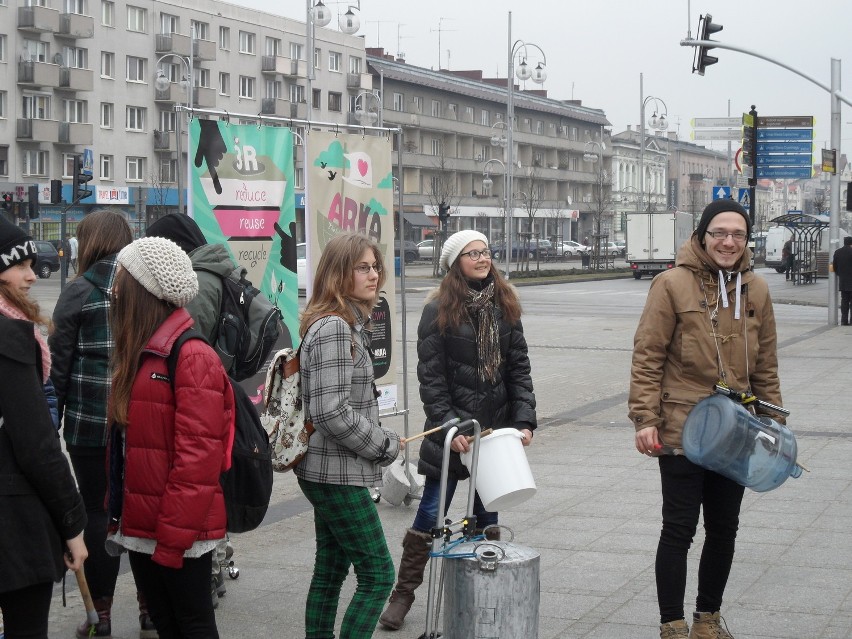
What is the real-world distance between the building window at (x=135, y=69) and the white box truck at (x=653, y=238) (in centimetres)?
3007

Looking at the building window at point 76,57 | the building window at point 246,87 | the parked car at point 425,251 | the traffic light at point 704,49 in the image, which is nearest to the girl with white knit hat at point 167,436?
the traffic light at point 704,49

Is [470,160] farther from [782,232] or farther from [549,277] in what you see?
[549,277]

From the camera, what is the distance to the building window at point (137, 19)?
6781 centimetres

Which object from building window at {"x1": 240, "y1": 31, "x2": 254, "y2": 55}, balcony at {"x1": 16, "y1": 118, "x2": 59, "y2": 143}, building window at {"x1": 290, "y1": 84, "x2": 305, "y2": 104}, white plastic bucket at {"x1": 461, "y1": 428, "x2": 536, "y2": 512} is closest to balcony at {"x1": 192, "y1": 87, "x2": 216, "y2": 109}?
building window at {"x1": 240, "y1": 31, "x2": 254, "y2": 55}

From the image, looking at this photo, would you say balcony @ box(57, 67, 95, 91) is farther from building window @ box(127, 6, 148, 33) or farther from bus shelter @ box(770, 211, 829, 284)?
bus shelter @ box(770, 211, 829, 284)

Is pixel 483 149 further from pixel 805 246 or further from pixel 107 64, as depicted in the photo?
pixel 805 246

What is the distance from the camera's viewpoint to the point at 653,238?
177ft

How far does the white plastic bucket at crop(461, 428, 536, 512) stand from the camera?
4555 mm

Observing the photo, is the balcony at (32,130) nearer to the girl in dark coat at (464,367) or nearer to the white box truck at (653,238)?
the white box truck at (653,238)

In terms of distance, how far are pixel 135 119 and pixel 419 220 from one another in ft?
80.8

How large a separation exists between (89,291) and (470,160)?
91.8 meters

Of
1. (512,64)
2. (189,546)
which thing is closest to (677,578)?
(189,546)

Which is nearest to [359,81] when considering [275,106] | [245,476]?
[275,106]

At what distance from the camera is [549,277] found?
53.2 meters
